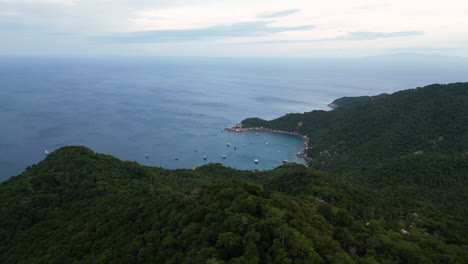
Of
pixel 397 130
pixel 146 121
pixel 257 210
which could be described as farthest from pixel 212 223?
pixel 146 121

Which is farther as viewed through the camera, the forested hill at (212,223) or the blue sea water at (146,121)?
the blue sea water at (146,121)

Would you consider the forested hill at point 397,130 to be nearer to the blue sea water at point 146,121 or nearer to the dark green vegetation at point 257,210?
the dark green vegetation at point 257,210

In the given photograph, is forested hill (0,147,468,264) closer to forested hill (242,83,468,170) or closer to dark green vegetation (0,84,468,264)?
dark green vegetation (0,84,468,264)

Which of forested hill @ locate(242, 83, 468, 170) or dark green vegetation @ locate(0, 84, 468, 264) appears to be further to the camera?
forested hill @ locate(242, 83, 468, 170)

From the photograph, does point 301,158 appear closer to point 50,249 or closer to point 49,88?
point 50,249

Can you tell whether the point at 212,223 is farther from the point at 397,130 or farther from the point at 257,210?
the point at 397,130

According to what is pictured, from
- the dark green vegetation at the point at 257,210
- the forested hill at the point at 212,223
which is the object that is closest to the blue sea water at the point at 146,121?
the dark green vegetation at the point at 257,210

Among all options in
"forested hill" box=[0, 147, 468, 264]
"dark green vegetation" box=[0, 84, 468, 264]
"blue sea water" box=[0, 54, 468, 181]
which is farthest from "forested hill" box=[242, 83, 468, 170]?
"forested hill" box=[0, 147, 468, 264]
